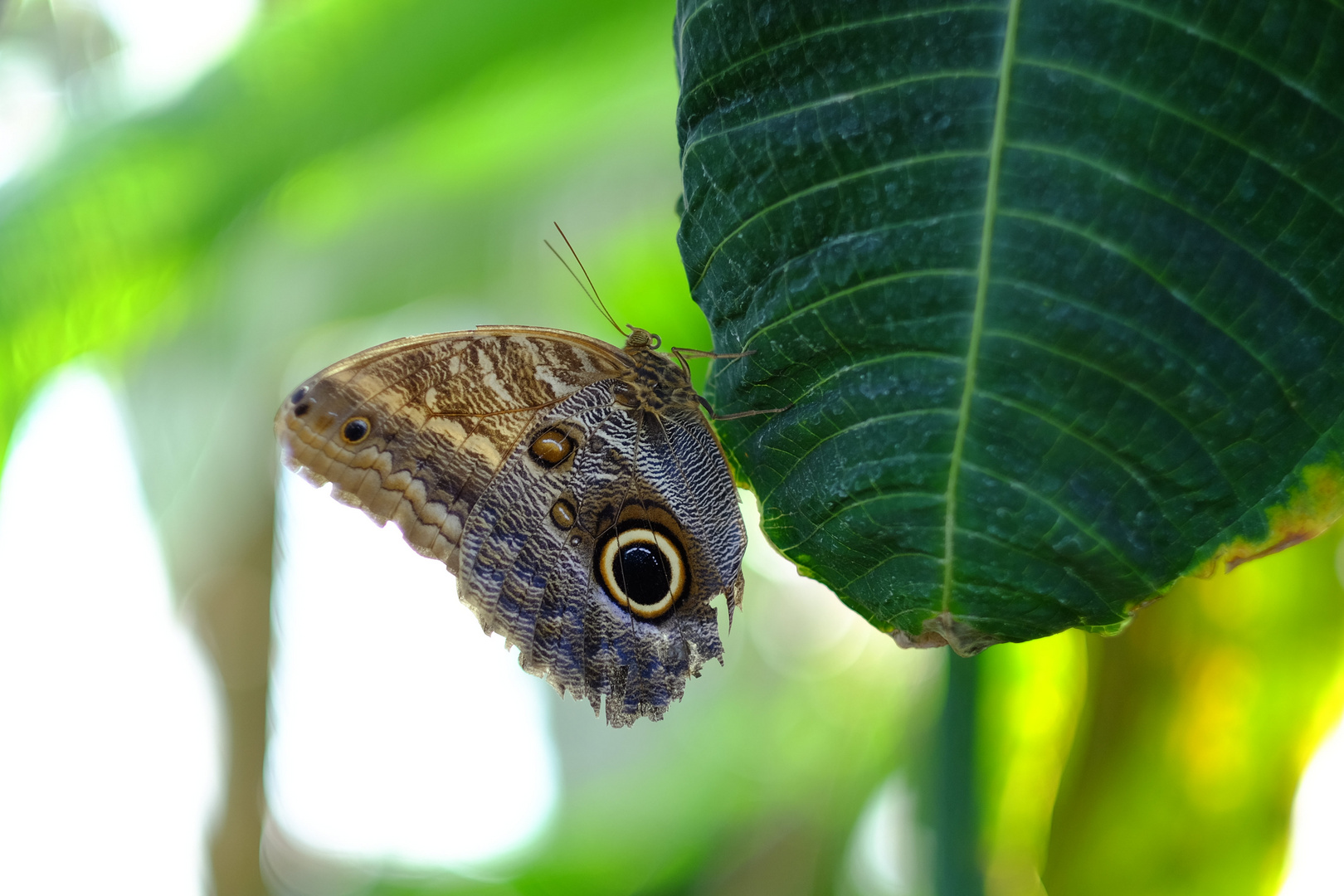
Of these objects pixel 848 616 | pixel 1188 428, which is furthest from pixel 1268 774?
pixel 848 616

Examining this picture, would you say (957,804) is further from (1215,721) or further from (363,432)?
(363,432)

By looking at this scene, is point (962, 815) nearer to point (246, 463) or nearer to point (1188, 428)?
point (1188, 428)

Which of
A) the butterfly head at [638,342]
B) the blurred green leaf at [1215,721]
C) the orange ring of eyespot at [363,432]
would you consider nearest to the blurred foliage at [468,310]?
the blurred green leaf at [1215,721]

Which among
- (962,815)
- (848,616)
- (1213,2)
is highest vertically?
(848,616)

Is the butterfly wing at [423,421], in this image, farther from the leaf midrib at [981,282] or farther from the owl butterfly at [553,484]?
the leaf midrib at [981,282]

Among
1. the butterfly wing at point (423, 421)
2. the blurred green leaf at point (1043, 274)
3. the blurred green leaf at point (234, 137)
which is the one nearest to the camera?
the blurred green leaf at point (1043, 274)

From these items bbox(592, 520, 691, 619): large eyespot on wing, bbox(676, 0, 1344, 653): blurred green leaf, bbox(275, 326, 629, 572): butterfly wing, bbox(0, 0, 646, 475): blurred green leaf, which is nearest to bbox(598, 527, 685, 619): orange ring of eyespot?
bbox(592, 520, 691, 619): large eyespot on wing

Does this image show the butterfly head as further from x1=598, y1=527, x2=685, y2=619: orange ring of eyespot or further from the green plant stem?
the green plant stem

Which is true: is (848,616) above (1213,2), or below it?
above
